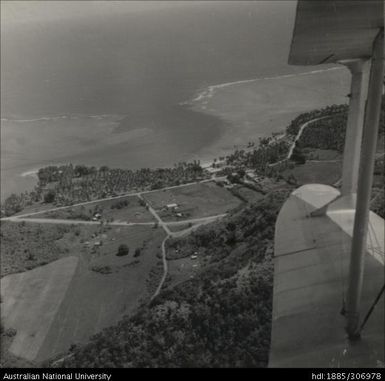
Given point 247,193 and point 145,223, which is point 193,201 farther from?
point 145,223

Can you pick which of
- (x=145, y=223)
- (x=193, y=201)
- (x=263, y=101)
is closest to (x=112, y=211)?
(x=145, y=223)

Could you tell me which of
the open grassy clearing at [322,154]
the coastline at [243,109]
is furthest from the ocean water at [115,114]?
the open grassy clearing at [322,154]

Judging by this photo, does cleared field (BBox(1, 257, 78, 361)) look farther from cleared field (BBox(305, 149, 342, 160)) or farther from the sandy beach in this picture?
the sandy beach

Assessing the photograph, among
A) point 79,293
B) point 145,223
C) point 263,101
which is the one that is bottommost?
point 145,223

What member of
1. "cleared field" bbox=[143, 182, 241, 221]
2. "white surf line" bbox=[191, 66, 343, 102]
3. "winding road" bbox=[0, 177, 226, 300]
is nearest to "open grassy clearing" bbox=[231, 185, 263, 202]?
"cleared field" bbox=[143, 182, 241, 221]

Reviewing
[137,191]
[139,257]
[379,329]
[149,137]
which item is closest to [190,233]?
[139,257]
